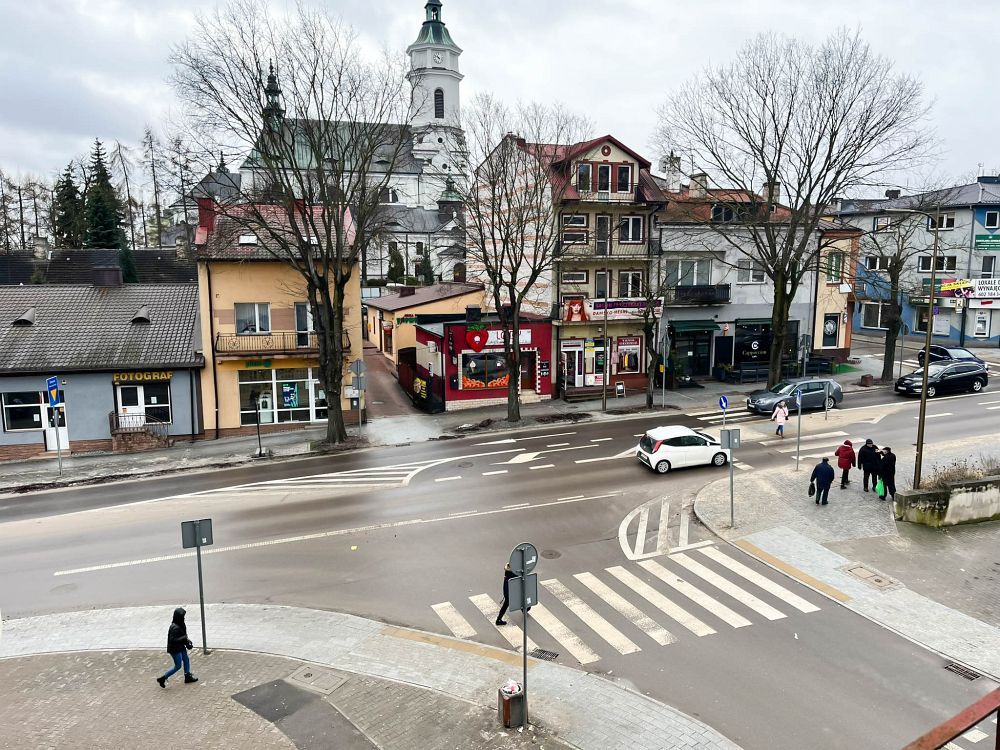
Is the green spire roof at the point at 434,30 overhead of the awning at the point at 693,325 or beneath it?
overhead

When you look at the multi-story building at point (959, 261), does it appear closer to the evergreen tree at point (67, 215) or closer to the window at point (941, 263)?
the window at point (941, 263)

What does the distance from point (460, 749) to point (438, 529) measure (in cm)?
845

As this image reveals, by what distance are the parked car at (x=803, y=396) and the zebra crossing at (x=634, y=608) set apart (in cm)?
1550

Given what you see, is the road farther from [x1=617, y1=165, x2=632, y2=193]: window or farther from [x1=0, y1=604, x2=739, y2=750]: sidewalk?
[x1=617, y1=165, x2=632, y2=193]: window

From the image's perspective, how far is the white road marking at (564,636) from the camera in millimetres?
11383

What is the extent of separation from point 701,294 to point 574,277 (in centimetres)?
720

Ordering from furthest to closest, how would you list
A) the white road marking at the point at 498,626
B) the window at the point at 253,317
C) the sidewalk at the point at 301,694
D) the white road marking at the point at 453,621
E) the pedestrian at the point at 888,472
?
the window at the point at 253,317, the pedestrian at the point at 888,472, the white road marking at the point at 453,621, the white road marking at the point at 498,626, the sidewalk at the point at 301,694

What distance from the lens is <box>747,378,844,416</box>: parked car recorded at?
95.0ft

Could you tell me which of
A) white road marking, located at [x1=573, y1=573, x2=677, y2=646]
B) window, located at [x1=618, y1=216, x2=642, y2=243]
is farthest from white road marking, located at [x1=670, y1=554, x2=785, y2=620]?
window, located at [x1=618, y1=216, x2=642, y2=243]

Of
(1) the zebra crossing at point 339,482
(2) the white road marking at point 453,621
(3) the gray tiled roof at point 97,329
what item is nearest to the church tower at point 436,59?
(3) the gray tiled roof at point 97,329

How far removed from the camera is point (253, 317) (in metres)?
29.6

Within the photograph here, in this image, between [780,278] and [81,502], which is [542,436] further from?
[81,502]

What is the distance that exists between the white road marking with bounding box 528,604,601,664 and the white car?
947 cm

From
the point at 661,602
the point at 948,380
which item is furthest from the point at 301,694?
the point at 948,380
